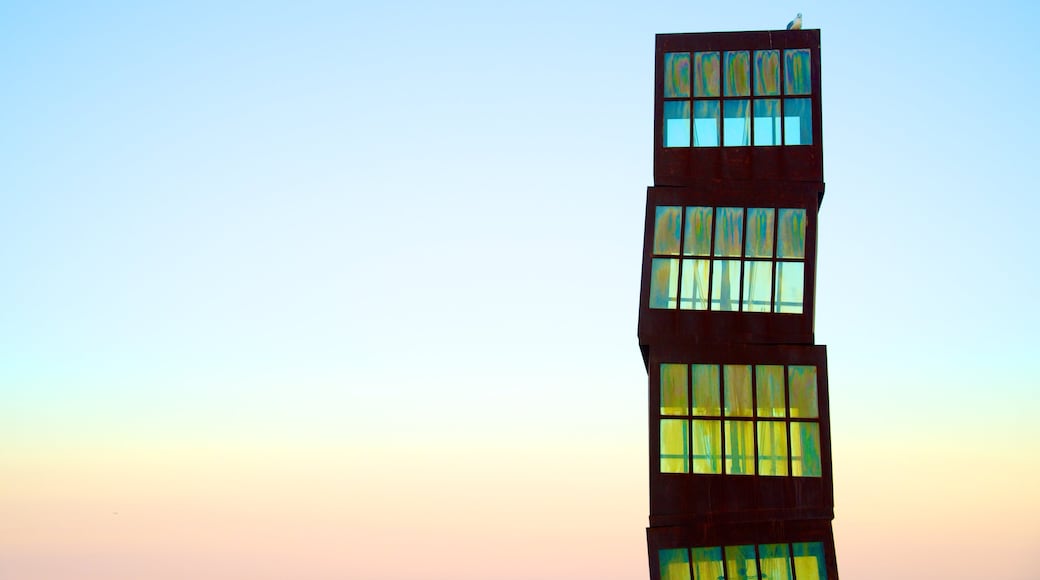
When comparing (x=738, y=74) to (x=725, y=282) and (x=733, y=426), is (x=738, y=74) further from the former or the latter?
(x=733, y=426)

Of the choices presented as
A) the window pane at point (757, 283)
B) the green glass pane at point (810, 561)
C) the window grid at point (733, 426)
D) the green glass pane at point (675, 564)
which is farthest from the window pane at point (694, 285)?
the green glass pane at point (810, 561)

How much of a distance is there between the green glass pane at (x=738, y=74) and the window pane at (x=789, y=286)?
21.2ft

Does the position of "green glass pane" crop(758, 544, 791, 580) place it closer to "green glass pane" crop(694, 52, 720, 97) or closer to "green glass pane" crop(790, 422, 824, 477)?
"green glass pane" crop(790, 422, 824, 477)

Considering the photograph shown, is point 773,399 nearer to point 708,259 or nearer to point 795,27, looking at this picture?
point 708,259

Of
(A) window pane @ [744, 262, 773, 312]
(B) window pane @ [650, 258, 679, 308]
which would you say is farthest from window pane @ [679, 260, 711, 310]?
(A) window pane @ [744, 262, 773, 312]

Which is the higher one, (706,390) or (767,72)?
(767,72)

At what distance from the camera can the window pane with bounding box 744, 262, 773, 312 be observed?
1815 inches

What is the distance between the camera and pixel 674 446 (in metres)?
45.0

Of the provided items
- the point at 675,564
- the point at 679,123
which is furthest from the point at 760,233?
the point at 675,564

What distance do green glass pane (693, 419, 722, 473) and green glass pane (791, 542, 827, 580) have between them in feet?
12.6

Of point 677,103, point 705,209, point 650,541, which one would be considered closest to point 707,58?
point 677,103

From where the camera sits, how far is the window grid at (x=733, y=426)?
147 ft

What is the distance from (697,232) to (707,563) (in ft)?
38.0

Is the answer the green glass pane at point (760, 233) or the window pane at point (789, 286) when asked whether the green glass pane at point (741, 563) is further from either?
the green glass pane at point (760, 233)
